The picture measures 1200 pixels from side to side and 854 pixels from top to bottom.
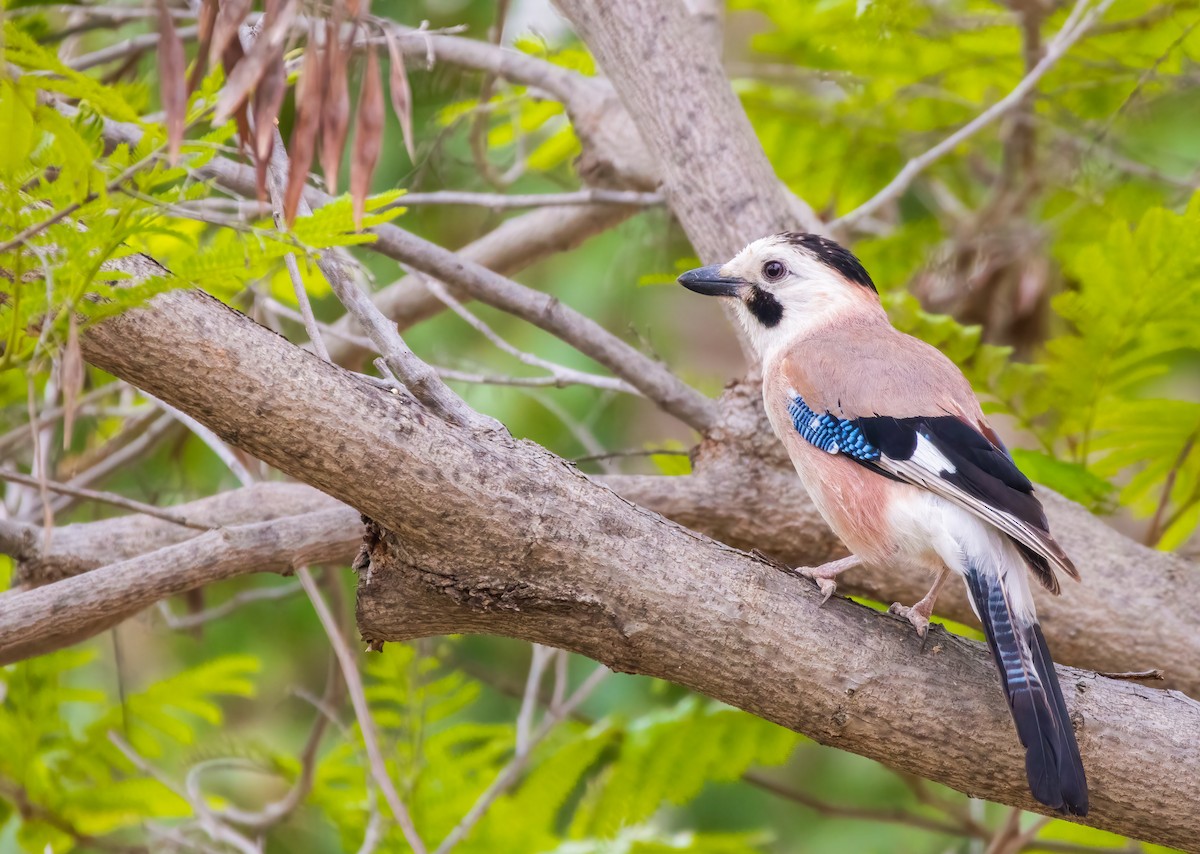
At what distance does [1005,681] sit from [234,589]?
347 cm

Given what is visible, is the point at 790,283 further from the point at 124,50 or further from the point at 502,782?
the point at 124,50

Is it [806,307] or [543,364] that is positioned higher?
[806,307]

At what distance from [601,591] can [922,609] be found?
37.9 inches

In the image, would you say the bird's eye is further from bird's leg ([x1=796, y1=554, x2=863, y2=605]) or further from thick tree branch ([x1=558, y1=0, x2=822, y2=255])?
bird's leg ([x1=796, y1=554, x2=863, y2=605])

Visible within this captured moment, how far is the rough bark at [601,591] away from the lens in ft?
6.69

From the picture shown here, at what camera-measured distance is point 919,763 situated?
7.99ft

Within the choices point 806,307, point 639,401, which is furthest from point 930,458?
point 639,401

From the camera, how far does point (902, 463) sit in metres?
2.76

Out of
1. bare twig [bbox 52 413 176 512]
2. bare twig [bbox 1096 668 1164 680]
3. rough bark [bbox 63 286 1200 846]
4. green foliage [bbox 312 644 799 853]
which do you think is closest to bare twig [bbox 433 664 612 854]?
green foliage [bbox 312 644 799 853]

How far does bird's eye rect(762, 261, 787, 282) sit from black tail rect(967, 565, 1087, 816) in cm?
118

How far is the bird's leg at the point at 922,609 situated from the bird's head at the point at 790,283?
74 cm

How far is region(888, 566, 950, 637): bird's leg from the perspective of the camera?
2.59 meters

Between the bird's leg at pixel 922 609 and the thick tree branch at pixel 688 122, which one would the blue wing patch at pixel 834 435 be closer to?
the bird's leg at pixel 922 609

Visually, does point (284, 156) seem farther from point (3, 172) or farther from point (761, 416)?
point (761, 416)
